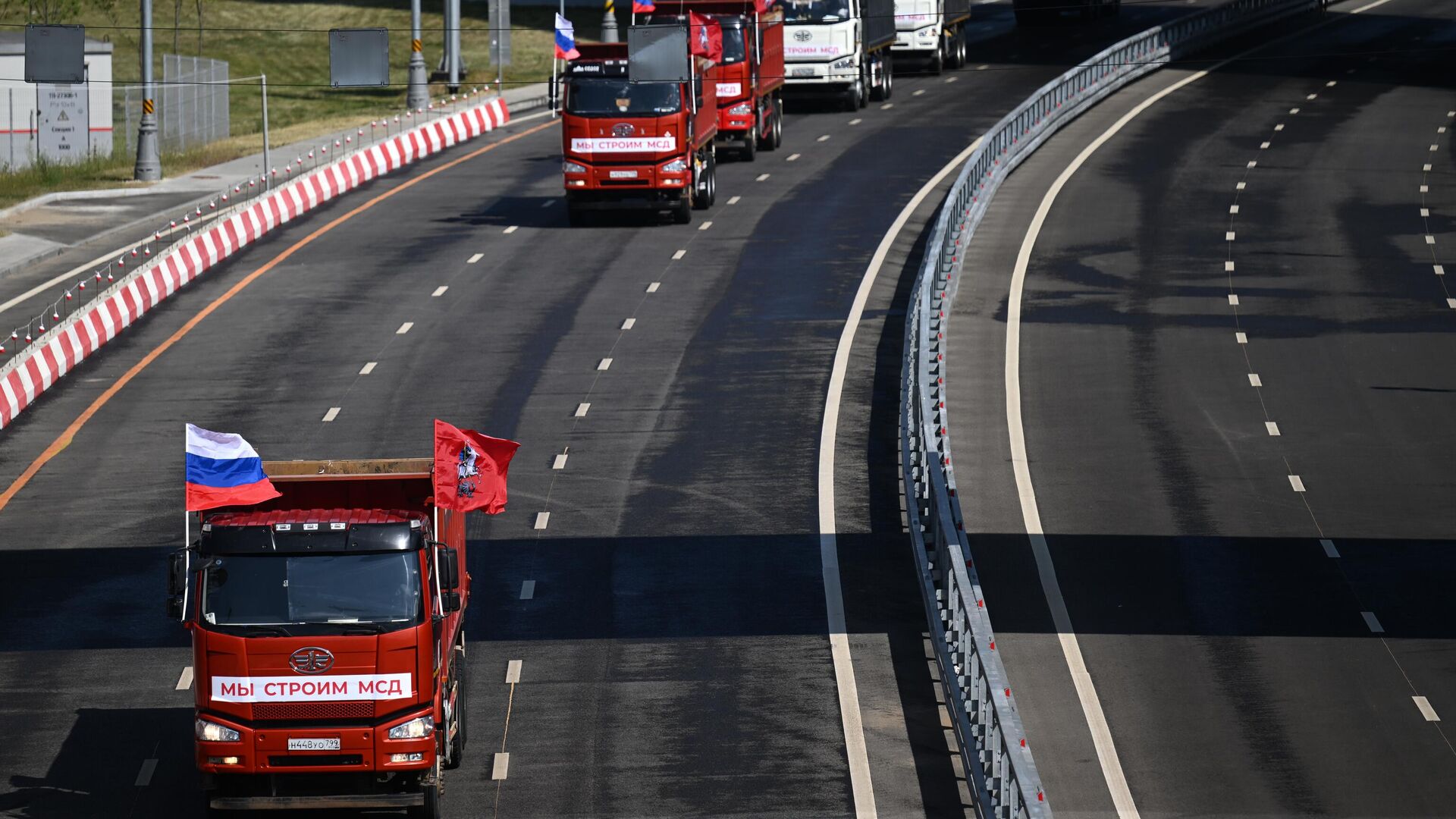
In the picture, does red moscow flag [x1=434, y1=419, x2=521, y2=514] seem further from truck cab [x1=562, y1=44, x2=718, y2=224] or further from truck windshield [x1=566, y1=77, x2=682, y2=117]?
truck windshield [x1=566, y1=77, x2=682, y2=117]

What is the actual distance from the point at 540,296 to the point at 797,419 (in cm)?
919

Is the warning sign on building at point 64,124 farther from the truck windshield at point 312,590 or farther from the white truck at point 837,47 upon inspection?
the truck windshield at point 312,590

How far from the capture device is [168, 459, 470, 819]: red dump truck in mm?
17078

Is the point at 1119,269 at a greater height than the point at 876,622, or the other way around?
the point at 1119,269

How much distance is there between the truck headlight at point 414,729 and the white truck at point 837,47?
144 ft

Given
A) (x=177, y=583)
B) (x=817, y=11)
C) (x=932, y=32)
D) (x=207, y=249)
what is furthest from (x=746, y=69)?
(x=177, y=583)

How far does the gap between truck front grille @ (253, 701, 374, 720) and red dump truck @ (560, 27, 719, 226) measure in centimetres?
2813

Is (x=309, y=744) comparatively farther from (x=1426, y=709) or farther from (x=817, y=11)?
(x=817, y=11)

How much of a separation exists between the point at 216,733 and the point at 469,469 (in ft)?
10.2

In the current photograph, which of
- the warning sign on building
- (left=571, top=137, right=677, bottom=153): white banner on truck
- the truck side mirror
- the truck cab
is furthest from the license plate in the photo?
the warning sign on building

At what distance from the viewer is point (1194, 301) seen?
131 feet

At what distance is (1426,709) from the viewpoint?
21.2 metres

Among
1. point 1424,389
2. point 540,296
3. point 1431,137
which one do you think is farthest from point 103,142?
point 1424,389

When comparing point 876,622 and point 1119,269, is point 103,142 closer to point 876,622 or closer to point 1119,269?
point 1119,269
